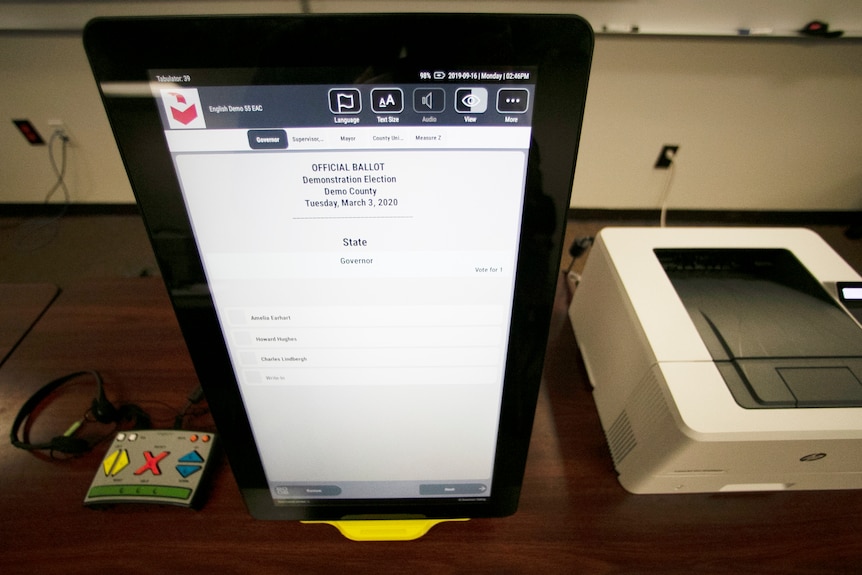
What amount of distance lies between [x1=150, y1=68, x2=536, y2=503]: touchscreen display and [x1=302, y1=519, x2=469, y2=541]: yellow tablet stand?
5.1 inches

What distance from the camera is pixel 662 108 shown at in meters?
1.88

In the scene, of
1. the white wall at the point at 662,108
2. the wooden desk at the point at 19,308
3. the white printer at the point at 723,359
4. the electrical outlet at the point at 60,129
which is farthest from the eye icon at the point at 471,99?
the electrical outlet at the point at 60,129

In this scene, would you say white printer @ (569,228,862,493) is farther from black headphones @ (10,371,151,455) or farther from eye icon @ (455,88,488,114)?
black headphones @ (10,371,151,455)

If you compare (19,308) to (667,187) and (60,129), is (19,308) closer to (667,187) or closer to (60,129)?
(60,129)

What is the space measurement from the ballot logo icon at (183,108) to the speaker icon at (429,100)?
13 centimetres

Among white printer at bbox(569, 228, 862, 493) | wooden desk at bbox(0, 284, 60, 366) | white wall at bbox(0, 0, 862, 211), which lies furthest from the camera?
white wall at bbox(0, 0, 862, 211)

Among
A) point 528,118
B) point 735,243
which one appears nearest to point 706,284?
point 735,243

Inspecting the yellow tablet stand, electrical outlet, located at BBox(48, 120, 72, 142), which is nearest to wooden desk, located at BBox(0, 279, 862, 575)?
the yellow tablet stand

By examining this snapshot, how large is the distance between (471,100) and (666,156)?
2.12m

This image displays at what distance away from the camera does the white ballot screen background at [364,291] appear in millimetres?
275

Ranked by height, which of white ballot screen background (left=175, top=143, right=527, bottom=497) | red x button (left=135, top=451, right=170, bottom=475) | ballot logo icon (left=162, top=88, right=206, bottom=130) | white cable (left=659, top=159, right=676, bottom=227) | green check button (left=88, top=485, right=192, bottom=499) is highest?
ballot logo icon (left=162, top=88, right=206, bottom=130)

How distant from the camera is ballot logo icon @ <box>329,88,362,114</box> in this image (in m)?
0.25

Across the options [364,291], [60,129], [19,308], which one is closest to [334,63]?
[364,291]

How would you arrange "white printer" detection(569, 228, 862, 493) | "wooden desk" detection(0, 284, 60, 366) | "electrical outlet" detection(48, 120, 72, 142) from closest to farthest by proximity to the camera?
"white printer" detection(569, 228, 862, 493), "wooden desk" detection(0, 284, 60, 366), "electrical outlet" detection(48, 120, 72, 142)
